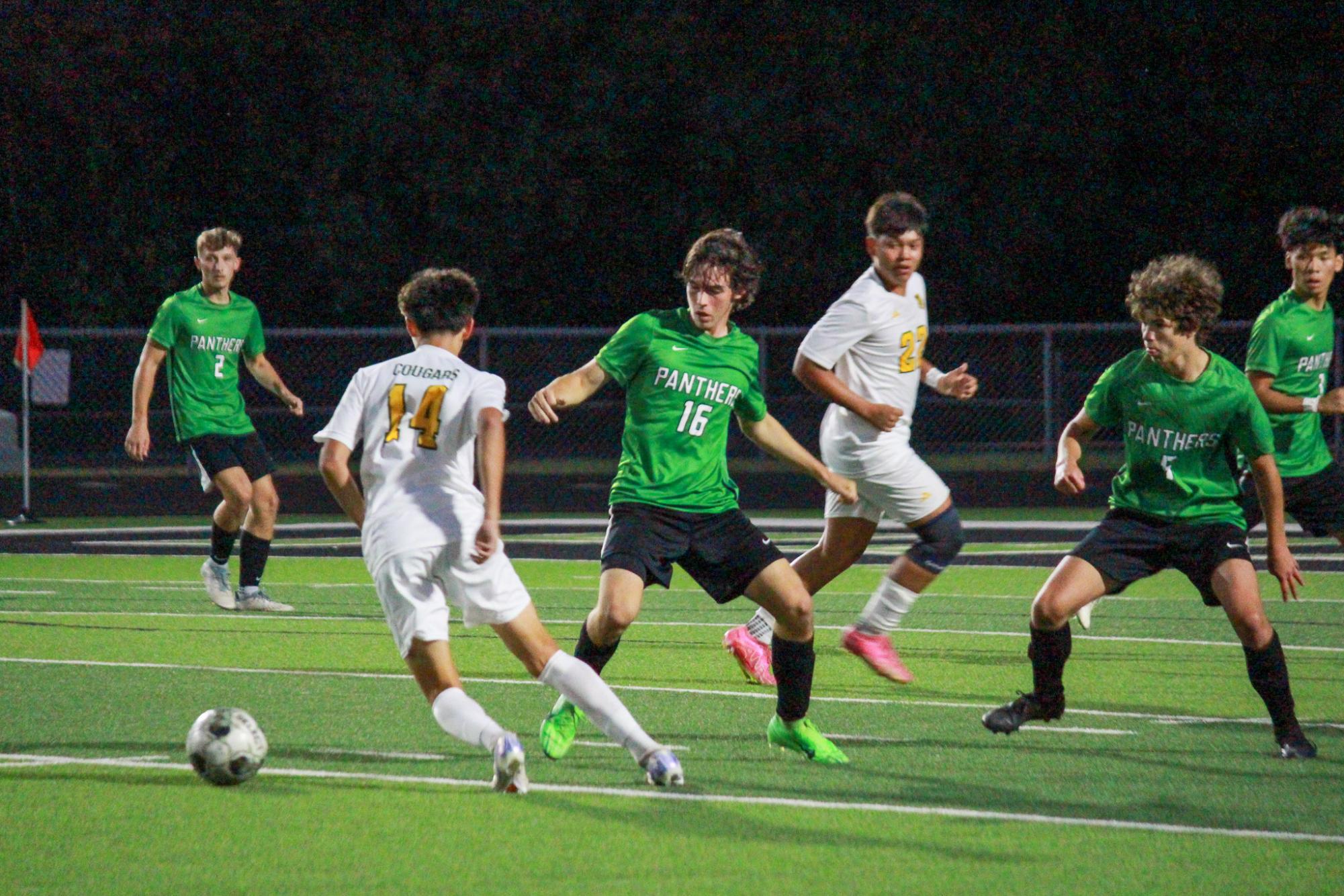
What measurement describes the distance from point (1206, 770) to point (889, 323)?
109 inches

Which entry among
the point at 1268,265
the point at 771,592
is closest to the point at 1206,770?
the point at 771,592

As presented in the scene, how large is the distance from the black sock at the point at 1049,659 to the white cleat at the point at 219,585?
6.37 metres

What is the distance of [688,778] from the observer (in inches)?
269

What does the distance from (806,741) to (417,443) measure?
1880 millimetres

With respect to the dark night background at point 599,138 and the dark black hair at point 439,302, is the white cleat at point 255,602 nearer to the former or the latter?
the dark black hair at point 439,302

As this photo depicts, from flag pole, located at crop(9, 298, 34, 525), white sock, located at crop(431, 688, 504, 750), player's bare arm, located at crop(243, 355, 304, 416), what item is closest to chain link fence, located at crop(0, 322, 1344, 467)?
flag pole, located at crop(9, 298, 34, 525)

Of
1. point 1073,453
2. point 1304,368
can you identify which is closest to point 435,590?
point 1073,453

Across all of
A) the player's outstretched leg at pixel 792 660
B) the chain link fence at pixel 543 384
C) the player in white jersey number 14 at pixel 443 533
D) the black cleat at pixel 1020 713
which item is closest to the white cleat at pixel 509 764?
the player in white jersey number 14 at pixel 443 533

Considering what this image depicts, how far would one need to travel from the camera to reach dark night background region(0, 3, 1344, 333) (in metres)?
32.3

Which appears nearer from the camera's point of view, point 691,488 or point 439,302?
point 439,302

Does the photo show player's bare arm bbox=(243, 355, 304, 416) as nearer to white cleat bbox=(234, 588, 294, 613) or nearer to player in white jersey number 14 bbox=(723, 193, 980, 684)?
white cleat bbox=(234, 588, 294, 613)

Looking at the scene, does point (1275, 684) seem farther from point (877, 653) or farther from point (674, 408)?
point (674, 408)

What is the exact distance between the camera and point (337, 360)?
3117 centimetres

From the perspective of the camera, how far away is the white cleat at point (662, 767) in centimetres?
635
